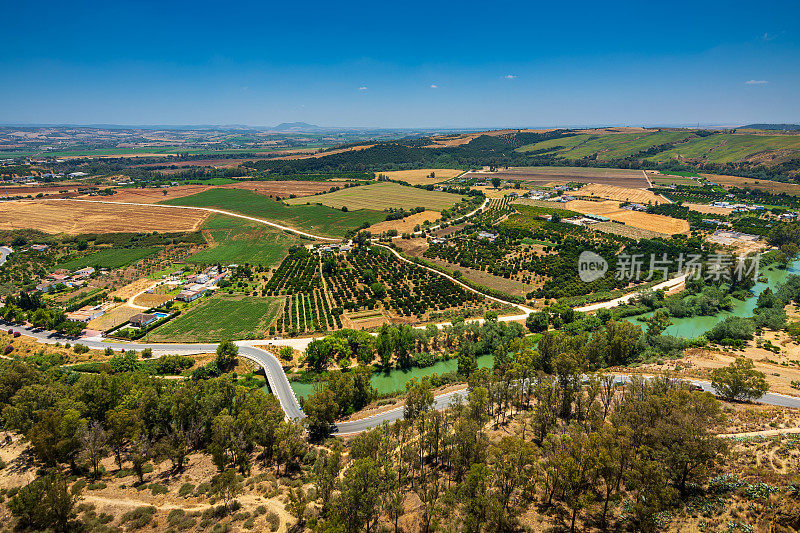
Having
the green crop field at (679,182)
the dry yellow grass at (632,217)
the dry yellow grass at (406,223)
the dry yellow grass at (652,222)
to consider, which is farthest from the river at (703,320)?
the green crop field at (679,182)

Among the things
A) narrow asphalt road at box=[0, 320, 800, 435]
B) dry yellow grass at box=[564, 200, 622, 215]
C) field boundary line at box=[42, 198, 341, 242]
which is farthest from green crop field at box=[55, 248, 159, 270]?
dry yellow grass at box=[564, 200, 622, 215]

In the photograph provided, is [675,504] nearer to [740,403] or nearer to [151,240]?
[740,403]

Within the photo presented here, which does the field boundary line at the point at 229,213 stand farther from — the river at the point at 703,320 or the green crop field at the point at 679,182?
the green crop field at the point at 679,182

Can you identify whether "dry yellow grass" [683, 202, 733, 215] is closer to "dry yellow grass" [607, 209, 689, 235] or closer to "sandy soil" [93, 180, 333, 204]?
"dry yellow grass" [607, 209, 689, 235]

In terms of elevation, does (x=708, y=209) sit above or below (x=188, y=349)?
above

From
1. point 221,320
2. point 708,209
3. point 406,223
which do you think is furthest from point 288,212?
point 708,209

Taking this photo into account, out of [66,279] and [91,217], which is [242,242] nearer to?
[66,279]
